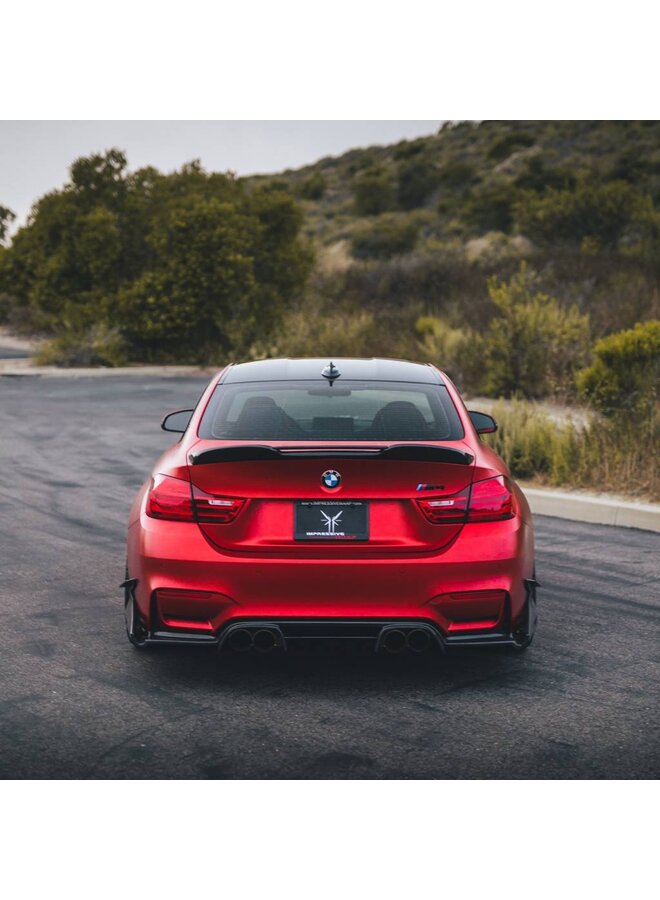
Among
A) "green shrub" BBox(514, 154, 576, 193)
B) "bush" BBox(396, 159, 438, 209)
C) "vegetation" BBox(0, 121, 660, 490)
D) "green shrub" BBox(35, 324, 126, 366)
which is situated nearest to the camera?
"vegetation" BBox(0, 121, 660, 490)

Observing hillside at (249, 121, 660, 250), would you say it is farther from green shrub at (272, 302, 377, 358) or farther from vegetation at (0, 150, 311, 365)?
green shrub at (272, 302, 377, 358)

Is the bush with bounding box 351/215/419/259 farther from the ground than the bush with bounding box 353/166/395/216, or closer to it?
closer to it

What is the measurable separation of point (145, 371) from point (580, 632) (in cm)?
2172

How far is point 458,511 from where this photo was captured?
5395 millimetres

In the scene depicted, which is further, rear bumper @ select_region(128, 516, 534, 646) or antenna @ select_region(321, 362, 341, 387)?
antenna @ select_region(321, 362, 341, 387)

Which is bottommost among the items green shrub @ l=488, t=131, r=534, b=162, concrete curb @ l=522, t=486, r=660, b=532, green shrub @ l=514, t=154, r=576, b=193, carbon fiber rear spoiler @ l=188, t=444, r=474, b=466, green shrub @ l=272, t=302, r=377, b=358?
green shrub @ l=272, t=302, r=377, b=358

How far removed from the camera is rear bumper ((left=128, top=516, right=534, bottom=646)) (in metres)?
5.28

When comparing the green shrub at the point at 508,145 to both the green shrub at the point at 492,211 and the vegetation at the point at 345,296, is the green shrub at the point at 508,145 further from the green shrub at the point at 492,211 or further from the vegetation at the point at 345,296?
the vegetation at the point at 345,296

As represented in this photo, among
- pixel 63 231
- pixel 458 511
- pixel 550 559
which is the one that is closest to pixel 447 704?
pixel 458 511

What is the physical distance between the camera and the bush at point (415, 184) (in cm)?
7006

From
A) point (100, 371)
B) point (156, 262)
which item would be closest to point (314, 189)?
point (156, 262)

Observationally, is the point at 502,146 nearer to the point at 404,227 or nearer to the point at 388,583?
the point at 404,227

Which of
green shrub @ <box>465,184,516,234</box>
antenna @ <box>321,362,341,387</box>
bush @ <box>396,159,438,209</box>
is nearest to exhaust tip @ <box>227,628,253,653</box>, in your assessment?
antenna @ <box>321,362,341,387</box>

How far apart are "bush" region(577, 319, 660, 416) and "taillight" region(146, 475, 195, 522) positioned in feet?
30.8
